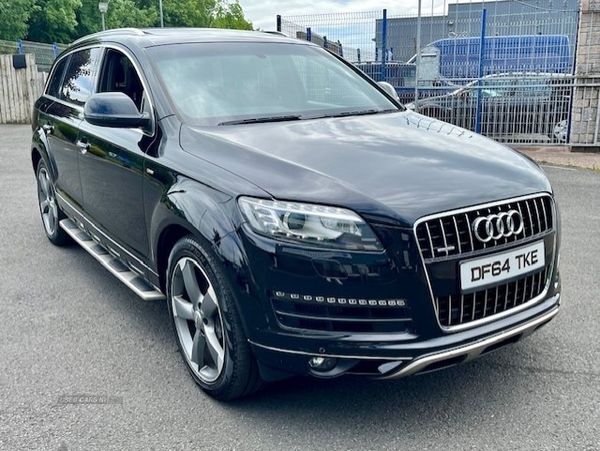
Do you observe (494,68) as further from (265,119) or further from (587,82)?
(265,119)

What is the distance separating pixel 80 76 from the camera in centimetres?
497

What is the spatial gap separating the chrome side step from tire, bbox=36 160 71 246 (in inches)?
9.4

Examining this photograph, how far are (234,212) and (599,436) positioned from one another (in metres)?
1.87

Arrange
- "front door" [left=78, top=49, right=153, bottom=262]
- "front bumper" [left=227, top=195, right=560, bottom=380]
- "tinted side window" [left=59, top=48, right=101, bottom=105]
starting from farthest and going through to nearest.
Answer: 1. "tinted side window" [left=59, top=48, right=101, bottom=105]
2. "front door" [left=78, top=49, right=153, bottom=262]
3. "front bumper" [left=227, top=195, right=560, bottom=380]

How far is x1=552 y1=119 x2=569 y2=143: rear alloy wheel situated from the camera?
37.0 ft

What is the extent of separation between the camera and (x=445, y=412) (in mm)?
2990

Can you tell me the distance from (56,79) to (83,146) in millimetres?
1576

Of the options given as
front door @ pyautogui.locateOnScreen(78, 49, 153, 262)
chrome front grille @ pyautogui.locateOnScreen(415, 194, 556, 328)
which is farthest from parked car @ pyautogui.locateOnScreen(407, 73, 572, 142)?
chrome front grille @ pyautogui.locateOnScreen(415, 194, 556, 328)

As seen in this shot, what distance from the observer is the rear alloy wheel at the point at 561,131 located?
11.3 meters

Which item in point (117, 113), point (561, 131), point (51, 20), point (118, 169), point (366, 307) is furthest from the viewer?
point (51, 20)

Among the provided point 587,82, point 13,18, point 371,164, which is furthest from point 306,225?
point 13,18

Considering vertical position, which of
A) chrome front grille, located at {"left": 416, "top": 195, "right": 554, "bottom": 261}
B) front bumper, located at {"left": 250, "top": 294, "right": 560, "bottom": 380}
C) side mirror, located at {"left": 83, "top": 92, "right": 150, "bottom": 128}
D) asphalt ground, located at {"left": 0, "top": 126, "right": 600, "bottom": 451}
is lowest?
asphalt ground, located at {"left": 0, "top": 126, "right": 600, "bottom": 451}

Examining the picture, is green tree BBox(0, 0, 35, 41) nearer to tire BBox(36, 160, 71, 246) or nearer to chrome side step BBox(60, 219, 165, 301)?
tire BBox(36, 160, 71, 246)

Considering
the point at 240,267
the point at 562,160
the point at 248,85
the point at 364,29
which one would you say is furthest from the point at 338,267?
the point at 364,29
